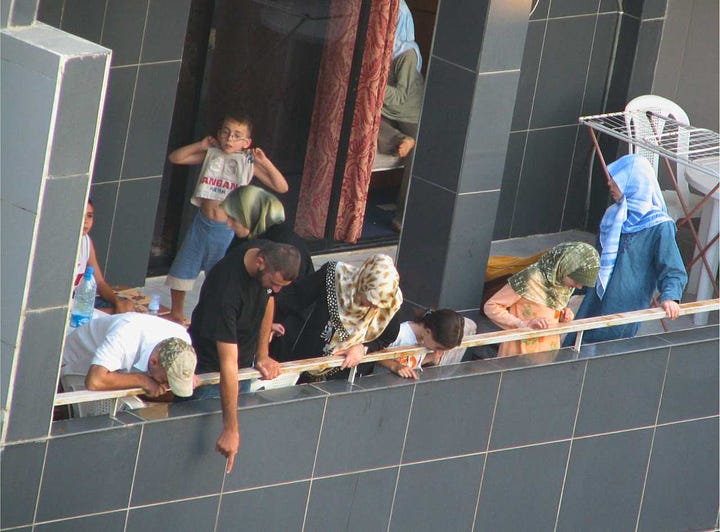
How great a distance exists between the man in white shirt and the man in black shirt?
15cm

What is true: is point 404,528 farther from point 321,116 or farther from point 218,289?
point 321,116

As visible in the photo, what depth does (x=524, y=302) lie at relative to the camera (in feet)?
25.9

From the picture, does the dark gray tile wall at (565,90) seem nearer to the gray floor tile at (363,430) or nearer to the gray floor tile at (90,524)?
the gray floor tile at (363,430)

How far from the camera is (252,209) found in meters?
7.23

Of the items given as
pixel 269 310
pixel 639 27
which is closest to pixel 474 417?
pixel 269 310

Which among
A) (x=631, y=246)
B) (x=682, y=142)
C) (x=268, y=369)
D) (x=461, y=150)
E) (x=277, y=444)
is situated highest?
(x=682, y=142)

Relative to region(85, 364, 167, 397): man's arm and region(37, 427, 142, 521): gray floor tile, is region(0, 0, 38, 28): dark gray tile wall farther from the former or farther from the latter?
region(37, 427, 142, 521): gray floor tile

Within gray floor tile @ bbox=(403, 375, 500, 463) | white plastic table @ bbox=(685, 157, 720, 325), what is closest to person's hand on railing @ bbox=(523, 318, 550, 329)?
gray floor tile @ bbox=(403, 375, 500, 463)

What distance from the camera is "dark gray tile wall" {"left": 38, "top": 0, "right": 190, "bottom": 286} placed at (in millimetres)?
8391

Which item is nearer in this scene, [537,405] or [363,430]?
[363,430]

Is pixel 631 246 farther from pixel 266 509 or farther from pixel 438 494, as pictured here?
pixel 266 509

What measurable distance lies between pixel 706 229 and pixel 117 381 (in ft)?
17.3

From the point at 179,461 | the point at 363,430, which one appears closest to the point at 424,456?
the point at 363,430

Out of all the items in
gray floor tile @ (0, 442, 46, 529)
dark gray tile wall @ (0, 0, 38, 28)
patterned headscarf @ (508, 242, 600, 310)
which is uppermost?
dark gray tile wall @ (0, 0, 38, 28)
